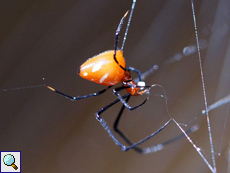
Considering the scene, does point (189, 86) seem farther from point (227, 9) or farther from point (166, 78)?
point (227, 9)

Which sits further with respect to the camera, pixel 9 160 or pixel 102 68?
pixel 9 160

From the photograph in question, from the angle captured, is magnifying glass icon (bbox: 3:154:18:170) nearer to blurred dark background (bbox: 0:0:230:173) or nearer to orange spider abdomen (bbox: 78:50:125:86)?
blurred dark background (bbox: 0:0:230:173)

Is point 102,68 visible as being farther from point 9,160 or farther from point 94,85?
point 9,160

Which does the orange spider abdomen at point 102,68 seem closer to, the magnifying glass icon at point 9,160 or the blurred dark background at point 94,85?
the blurred dark background at point 94,85

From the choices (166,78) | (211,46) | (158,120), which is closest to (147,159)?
(158,120)

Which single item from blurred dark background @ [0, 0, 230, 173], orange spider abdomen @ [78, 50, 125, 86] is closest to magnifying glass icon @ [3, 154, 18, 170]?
blurred dark background @ [0, 0, 230, 173]

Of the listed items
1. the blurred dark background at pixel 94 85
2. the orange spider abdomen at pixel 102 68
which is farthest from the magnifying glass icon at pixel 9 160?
the orange spider abdomen at pixel 102 68

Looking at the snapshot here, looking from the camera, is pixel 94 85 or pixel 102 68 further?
pixel 94 85

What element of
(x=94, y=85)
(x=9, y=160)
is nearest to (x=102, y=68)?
(x=94, y=85)
